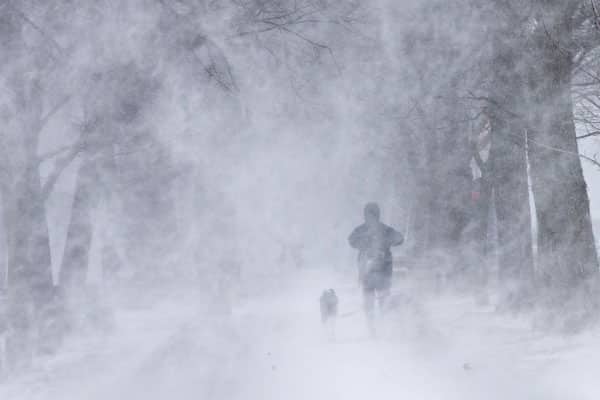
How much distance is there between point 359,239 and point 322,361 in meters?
2.55

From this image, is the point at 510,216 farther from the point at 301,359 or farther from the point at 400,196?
the point at 400,196

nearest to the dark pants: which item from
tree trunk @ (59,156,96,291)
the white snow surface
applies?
the white snow surface

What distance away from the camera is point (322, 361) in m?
8.02

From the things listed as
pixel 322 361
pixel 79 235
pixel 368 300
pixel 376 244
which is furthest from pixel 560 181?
pixel 79 235

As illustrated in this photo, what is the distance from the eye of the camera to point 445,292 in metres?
16.4

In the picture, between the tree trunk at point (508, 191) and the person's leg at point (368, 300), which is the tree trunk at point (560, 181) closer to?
the tree trunk at point (508, 191)

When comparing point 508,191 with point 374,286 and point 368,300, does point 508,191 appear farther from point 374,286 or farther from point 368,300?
point 368,300

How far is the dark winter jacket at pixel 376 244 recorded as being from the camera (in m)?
10.1

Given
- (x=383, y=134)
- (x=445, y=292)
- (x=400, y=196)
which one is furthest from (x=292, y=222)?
(x=445, y=292)

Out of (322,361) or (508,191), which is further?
(508,191)

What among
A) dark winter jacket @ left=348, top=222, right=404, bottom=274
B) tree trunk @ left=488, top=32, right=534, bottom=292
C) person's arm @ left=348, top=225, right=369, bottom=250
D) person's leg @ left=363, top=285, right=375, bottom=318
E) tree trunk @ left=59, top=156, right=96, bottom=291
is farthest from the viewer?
tree trunk @ left=59, top=156, right=96, bottom=291

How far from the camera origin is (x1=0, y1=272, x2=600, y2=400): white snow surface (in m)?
6.29

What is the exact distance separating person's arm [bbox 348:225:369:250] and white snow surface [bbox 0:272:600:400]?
40.9 inches

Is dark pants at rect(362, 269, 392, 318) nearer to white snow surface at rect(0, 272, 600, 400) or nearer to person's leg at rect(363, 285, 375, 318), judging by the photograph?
person's leg at rect(363, 285, 375, 318)
